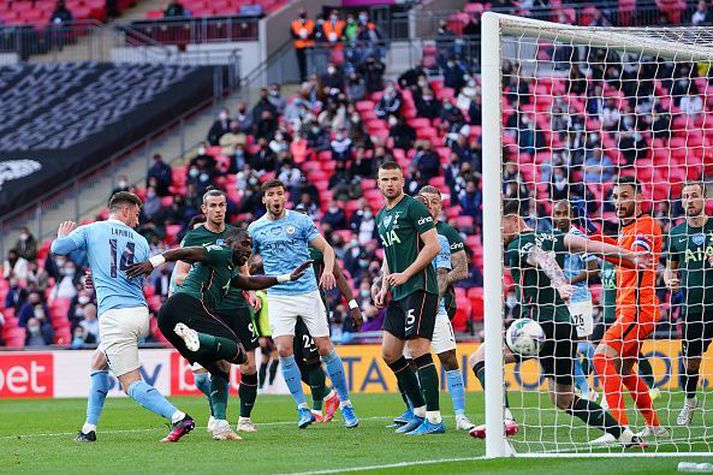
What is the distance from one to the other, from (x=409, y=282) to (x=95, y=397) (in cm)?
317

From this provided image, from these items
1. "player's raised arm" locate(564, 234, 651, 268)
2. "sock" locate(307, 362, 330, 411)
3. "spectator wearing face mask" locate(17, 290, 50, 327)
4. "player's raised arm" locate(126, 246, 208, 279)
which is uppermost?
"player's raised arm" locate(564, 234, 651, 268)

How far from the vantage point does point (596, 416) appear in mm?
11938

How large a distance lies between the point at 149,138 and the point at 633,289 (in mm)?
23551

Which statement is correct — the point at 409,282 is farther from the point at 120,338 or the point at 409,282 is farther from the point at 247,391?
the point at 120,338

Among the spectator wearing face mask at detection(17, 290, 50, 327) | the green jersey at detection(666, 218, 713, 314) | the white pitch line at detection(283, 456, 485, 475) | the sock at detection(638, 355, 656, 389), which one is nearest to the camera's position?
the white pitch line at detection(283, 456, 485, 475)

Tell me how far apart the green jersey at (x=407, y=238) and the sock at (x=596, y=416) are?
6.32 feet

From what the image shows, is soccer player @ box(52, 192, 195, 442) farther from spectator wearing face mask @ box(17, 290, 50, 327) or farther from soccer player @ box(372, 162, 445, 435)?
spectator wearing face mask @ box(17, 290, 50, 327)

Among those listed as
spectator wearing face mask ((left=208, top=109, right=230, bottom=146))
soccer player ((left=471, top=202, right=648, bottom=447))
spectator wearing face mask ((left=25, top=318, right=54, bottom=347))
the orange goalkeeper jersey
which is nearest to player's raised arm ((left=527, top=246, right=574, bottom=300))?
soccer player ((left=471, top=202, right=648, bottom=447))

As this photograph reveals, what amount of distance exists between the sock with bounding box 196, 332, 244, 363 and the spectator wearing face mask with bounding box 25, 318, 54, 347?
1550cm

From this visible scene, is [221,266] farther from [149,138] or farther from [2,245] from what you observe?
[149,138]

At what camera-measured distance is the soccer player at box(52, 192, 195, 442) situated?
13023 mm

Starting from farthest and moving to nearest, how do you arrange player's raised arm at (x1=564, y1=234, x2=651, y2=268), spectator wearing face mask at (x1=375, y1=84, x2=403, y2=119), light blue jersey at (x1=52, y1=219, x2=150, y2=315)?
spectator wearing face mask at (x1=375, y1=84, x2=403, y2=119), light blue jersey at (x1=52, y1=219, x2=150, y2=315), player's raised arm at (x1=564, y1=234, x2=651, y2=268)

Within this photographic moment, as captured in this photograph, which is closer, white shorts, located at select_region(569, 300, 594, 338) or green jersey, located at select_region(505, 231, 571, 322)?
green jersey, located at select_region(505, 231, 571, 322)

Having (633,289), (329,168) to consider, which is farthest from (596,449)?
(329,168)
